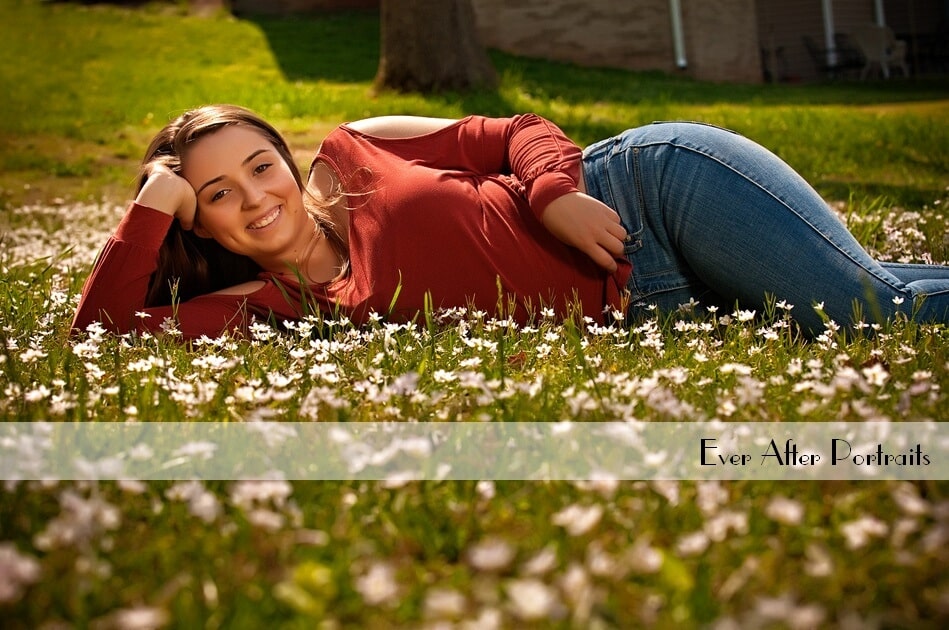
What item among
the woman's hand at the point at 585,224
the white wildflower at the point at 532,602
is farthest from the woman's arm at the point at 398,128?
the white wildflower at the point at 532,602

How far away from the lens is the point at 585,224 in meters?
3.37

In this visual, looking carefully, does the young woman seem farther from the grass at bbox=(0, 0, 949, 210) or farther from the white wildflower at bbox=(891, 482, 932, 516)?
the white wildflower at bbox=(891, 482, 932, 516)

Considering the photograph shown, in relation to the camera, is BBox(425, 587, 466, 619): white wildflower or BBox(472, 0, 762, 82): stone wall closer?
BBox(425, 587, 466, 619): white wildflower

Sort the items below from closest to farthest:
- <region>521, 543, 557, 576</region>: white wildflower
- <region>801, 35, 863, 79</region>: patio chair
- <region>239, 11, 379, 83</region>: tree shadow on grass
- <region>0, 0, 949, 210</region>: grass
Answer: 1. <region>521, 543, 557, 576</region>: white wildflower
2. <region>0, 0, 949, 210</region>: grass
3. <region>239, 11, 379, 83</region>: tree shadow on grass
4. <region>801, 35, 863, 79</region>: patio chair

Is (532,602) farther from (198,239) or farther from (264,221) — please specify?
(198,239)

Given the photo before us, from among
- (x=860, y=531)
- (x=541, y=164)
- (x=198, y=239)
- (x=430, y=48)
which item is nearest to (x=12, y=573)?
(x=860, y=531)

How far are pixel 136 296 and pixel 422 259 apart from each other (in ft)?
3.76

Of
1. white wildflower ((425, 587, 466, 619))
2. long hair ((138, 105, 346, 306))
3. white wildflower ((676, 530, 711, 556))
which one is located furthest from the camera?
long hair ((138, 105, 346, 306))

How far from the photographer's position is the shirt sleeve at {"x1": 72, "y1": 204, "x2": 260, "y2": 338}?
3.53m

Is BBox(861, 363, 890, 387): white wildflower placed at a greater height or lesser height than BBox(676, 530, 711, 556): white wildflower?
lesser

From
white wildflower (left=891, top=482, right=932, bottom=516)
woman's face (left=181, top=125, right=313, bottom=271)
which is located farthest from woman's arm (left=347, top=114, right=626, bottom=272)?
white wildflower (left=891, top=482, right=932, bottom=516)

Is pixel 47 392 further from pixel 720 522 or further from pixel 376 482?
pixel 720 522

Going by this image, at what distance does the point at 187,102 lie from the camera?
12.4 m

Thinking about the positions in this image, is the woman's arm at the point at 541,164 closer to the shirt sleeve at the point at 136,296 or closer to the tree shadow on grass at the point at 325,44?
the shirt sleeve at the point at 136,296
